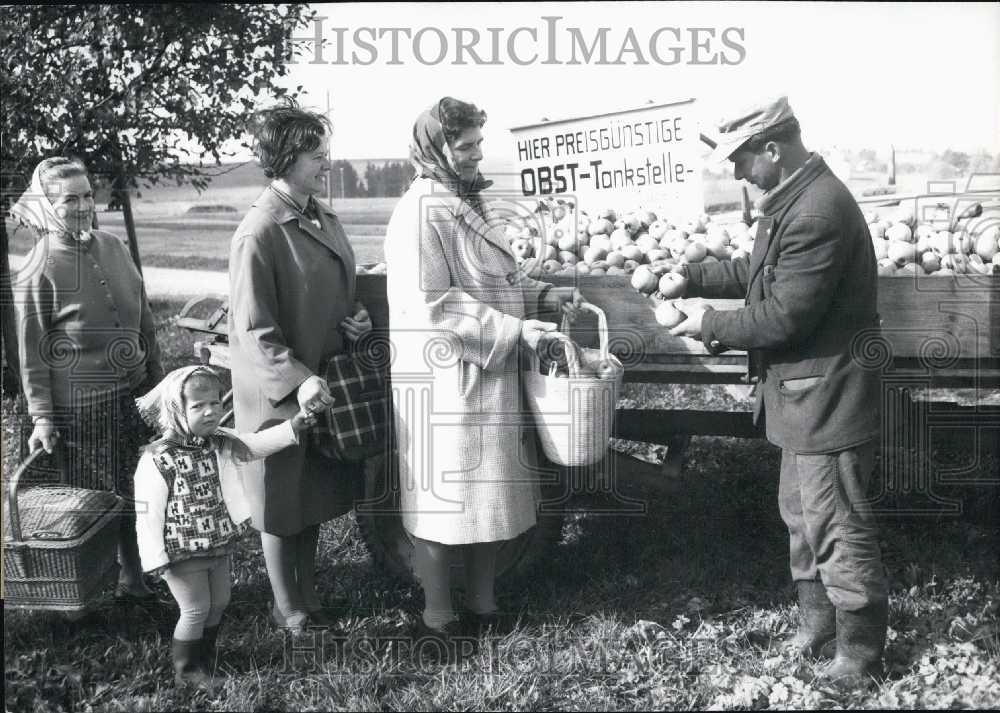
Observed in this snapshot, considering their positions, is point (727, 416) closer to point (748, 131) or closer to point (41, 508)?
point (748, 131)

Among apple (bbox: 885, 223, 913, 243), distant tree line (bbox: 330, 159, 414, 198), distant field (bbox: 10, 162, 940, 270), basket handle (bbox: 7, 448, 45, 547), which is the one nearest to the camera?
basket handle (bbox: 7, 448, 45, 547)

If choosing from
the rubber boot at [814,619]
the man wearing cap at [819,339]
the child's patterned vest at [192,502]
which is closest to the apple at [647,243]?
the man wearing cap at [819,339]

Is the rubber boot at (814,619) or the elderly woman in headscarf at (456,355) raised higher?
the elderly woman in headscarf at (456,355)

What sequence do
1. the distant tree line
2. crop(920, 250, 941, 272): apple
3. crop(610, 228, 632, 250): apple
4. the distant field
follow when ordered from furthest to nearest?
1. the distant field
2. the distant tree line
3. crop(610, 228, 632, 250): apple
4. crop(920, 250, 941, 272): apple

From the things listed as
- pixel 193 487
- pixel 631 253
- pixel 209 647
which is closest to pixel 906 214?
pixel 631 253

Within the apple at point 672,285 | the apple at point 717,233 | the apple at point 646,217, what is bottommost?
the apple at point 672,285

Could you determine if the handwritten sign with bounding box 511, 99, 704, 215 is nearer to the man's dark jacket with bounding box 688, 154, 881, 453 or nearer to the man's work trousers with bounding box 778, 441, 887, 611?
the man's dark jacket with bounding box 688, 154, 881, 453

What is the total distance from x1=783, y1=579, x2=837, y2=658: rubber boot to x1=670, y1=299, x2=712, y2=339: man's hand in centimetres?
97

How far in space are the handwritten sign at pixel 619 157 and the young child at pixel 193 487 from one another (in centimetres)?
150

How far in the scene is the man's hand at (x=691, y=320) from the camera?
10.4 feet

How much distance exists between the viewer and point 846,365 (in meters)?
2.96

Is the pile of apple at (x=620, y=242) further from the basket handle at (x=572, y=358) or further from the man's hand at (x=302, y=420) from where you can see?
the man's hand at (x=302, y=420)

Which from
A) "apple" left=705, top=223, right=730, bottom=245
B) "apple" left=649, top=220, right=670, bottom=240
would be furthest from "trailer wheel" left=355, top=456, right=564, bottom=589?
"apple" left=705, top=223, right=730, bottom=245

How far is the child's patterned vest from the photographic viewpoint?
2.90m
